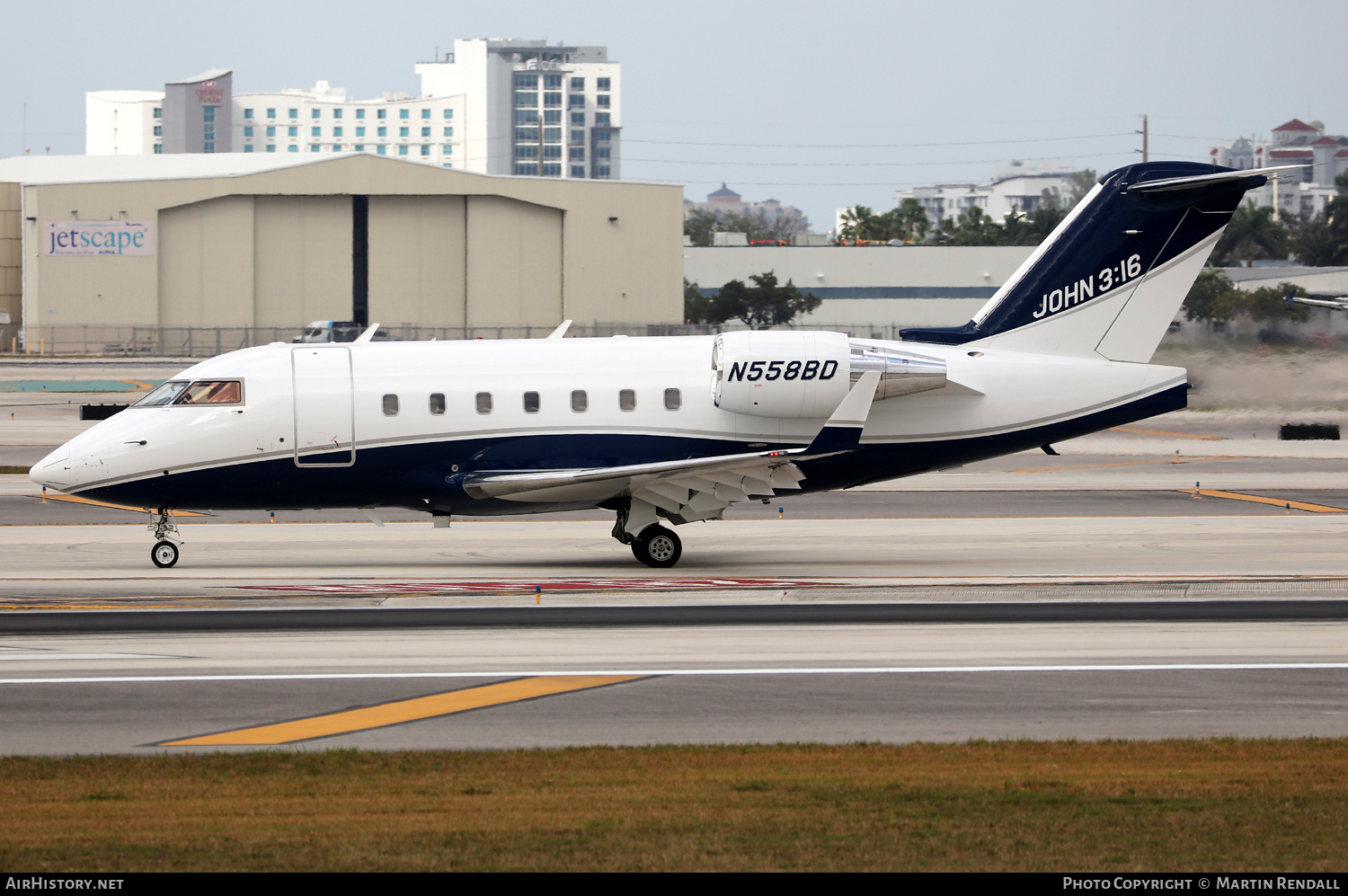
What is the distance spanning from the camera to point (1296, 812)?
405 inches

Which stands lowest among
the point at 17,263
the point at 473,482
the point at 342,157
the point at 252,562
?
the point at 252,562

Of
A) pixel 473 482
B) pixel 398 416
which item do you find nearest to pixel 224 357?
pixel 398 416

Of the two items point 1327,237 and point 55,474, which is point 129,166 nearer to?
point 55,474

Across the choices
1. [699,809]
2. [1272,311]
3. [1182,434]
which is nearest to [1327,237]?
[1182,434]

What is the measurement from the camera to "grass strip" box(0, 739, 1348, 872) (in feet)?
30.3

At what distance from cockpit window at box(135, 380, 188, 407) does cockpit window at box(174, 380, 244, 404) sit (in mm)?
101

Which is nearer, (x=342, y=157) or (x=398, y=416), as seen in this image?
(x=398, y=416)

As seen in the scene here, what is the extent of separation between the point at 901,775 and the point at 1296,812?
9.52 ft

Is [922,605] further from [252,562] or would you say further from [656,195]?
[656,195]

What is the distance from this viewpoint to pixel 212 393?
77.6ft

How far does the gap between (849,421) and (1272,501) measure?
1575 centimetres

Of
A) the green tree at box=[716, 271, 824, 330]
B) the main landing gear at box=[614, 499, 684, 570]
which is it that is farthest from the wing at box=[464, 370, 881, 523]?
the green tree at box=[716, 271, 824, 330]

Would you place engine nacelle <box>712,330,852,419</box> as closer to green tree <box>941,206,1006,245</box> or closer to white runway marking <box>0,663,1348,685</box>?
white runway marking <box>0,663,1348,685</box>
